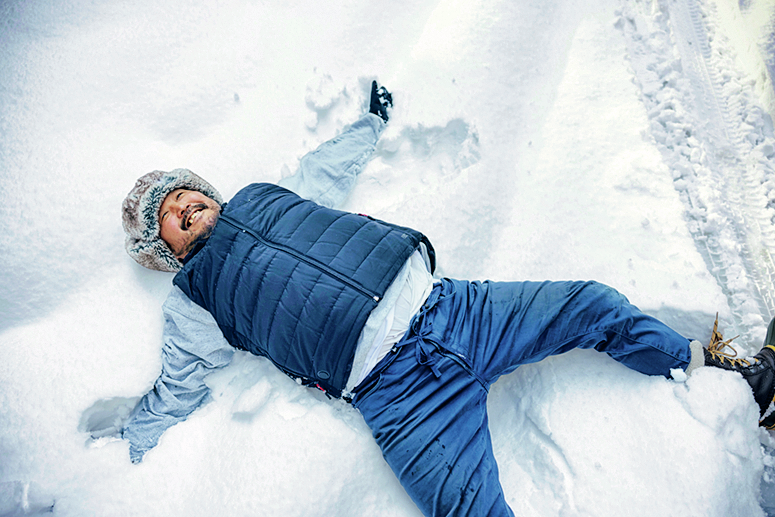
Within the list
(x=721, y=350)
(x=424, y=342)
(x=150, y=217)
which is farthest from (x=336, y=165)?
(x=721, y=350)

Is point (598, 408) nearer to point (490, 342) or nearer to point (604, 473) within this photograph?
point (604, 473)

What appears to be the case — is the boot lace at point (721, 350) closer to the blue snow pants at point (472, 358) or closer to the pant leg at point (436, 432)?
the blue snow pants at point (472, 358)

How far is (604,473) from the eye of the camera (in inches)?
46.0

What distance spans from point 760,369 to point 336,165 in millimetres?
1549

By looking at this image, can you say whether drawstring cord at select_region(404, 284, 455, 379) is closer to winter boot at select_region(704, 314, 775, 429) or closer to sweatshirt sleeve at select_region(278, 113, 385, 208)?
sweatshirt sleeve at select_region(278, 113, 385, 208)

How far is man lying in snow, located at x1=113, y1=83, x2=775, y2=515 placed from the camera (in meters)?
1.16

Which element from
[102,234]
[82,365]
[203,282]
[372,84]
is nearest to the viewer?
[203,282]

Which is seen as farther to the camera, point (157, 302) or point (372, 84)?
point (372, 84)

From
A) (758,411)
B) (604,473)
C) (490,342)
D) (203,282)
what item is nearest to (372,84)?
(203,282)

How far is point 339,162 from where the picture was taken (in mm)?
1627

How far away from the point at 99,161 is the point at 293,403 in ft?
4.04

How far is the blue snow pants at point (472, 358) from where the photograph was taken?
1148mm

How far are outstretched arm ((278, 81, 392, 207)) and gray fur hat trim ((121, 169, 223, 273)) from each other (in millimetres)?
400

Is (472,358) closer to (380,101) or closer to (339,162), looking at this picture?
(339,162)
